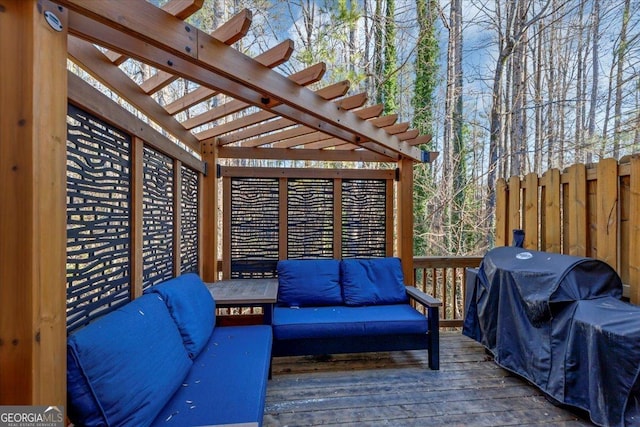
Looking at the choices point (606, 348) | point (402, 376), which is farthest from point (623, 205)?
point (402, 376)

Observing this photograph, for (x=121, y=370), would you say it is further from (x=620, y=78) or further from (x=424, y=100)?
(x=620, y=78)

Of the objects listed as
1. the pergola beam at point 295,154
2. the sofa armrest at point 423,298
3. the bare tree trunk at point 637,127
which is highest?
the bare tree trunk at point 637,127

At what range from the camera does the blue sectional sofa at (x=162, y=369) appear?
3.92ft

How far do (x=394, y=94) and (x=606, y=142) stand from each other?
3972 millimetres

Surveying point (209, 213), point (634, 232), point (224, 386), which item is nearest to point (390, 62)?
point (209, 213)

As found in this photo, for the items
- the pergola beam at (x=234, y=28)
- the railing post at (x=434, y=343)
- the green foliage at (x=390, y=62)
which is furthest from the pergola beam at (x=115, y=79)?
the green foliage at (x=390, y=62)

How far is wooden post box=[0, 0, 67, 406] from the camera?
99cm

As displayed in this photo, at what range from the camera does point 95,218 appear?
159 cm

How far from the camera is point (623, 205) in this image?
2.30 meters

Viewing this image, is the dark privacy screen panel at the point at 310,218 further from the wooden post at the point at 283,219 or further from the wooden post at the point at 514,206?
the wooden post at the point at 514,206

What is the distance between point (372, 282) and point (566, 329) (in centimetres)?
166

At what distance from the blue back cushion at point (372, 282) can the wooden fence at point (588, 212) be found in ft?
4.61

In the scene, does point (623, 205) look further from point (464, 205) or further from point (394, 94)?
point (394, 94)

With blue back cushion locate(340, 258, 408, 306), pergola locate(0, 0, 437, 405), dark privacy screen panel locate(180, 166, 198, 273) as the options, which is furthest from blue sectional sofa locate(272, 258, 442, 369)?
pergola locate(0, 0, 437, 405)
